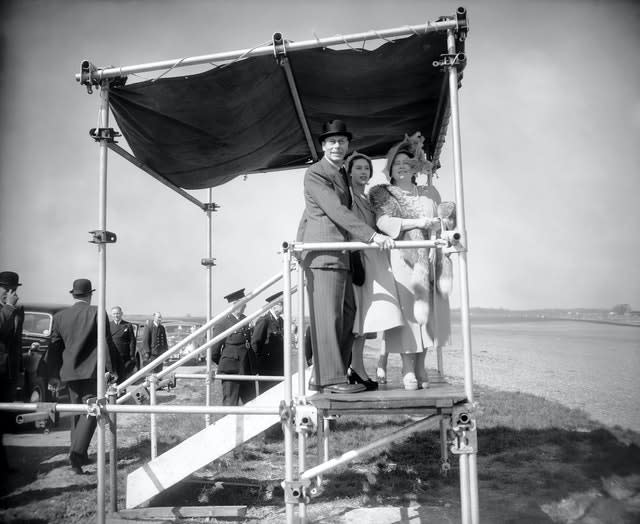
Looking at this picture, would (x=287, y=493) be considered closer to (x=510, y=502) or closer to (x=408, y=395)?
(x=408, y=395)

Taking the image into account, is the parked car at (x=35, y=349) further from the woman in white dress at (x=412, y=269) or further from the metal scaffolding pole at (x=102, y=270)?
the woman in white dress at (x=412, y=269)

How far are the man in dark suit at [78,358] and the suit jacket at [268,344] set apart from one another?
8.76 ft

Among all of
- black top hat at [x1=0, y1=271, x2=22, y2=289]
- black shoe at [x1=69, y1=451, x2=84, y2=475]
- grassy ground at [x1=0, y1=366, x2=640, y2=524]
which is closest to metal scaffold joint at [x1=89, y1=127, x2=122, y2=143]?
black top hat at [x1=0, y1=271, x2=22, y2=289]

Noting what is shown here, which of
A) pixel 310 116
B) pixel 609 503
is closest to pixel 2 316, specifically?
pixel 310 116

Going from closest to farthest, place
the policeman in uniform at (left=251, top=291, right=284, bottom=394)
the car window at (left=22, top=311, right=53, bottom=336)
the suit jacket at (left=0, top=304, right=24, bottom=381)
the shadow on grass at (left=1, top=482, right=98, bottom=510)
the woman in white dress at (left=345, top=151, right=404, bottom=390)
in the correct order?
the woman in white dress at (left=345, top=151, right=404, bottom=390)
the shadow on grass at (left=1, top=482, right=98, bottom=510)
the suit jacket at (left=0, top=304, right=24, bottom=381)
the policeman in uniform at (left=251, top=291, right=284, bottom=394)
the car window at (left=22, top=311, right=53, bottom=336)

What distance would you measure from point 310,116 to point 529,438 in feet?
19.6

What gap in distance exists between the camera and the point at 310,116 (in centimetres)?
A: 491

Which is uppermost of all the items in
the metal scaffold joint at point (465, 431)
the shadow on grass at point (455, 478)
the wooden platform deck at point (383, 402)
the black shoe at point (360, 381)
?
the black shoe at point (360, 381)

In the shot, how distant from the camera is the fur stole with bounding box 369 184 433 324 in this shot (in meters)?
3.59

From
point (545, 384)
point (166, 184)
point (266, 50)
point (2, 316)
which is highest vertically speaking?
point (266, 50)

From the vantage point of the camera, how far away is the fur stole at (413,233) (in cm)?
359

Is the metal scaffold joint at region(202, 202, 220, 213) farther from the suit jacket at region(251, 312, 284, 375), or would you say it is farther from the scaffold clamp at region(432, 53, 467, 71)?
the scaffold clamp at region(432, 53, 467, 71)

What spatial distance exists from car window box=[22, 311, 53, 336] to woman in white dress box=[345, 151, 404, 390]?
814 centimetres

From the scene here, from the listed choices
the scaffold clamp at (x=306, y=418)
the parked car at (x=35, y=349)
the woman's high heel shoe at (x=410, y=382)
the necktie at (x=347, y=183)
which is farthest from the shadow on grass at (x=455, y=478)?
the necktie at (x=347, y=183)
